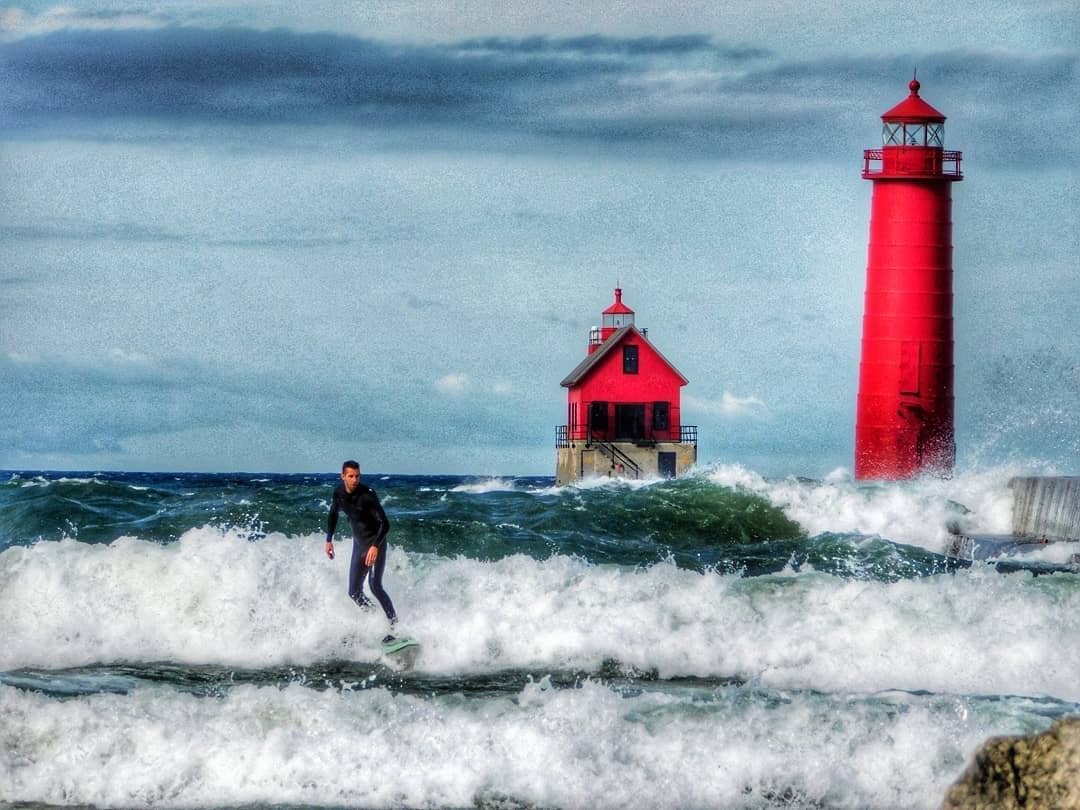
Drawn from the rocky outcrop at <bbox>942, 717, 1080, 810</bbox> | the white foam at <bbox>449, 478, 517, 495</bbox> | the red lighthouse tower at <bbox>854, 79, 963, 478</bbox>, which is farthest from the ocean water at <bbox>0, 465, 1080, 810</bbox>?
the white foam at <bbox>449, 478, 517, 495</bbox>

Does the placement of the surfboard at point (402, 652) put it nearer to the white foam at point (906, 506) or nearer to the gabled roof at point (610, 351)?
the white foam at point (906, 506)

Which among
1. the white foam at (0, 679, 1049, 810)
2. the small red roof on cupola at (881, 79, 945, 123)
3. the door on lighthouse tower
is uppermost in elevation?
the small red roof on cupola at (881, 79, 945, 123)

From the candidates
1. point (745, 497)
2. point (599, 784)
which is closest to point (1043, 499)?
point (745, 497)

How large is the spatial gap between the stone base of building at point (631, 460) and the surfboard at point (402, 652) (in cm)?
2854

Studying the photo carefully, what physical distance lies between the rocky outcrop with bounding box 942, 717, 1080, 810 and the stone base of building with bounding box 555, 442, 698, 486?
115 ft

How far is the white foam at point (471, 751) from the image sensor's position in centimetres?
908

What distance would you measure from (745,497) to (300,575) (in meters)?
13.1

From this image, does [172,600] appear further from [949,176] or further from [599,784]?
[949,176]

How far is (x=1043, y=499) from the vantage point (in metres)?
20.1

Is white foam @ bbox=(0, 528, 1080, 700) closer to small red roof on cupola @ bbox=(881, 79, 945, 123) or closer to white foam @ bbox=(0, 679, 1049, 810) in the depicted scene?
white foam @ bbox=(0, 679, 1049, 810)

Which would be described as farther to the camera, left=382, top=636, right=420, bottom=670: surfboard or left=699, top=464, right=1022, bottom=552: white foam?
left=699, top=464, right=1022, bottom=552: white foam

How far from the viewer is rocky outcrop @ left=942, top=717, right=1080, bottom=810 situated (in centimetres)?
567

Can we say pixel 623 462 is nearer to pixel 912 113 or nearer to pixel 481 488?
pixel 481 488

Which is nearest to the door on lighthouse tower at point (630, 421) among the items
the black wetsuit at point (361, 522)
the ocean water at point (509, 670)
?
the ocean water at point (509, 670)
